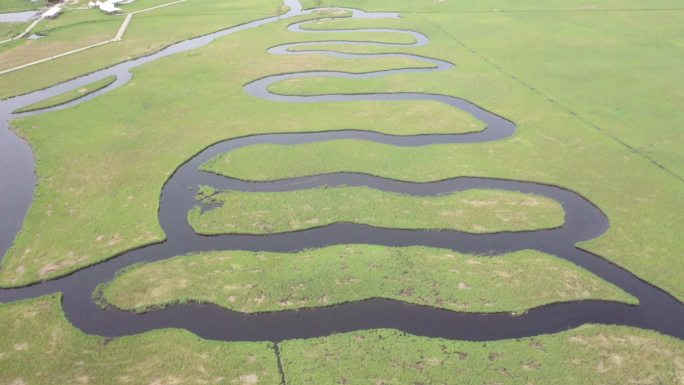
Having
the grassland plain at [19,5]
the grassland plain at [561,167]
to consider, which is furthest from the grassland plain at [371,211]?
the grassland plain at [19,5]

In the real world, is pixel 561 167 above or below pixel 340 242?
above

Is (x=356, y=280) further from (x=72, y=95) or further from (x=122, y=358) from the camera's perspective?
(x=72, y=95)

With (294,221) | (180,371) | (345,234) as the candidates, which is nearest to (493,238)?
(345,234)

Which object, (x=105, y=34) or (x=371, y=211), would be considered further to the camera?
(x=105, y=34)

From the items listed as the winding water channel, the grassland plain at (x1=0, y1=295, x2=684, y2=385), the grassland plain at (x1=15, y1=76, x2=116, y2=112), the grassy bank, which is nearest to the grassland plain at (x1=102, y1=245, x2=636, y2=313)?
the winding water channel

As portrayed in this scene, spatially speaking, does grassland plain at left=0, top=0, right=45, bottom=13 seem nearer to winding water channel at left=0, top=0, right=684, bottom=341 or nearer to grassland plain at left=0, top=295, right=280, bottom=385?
winding water channel at left=0, top=0, right=684, bottom=341

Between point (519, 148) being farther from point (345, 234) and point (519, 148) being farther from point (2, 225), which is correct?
point (2, 225)

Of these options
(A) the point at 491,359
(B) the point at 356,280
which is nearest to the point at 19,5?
(B) the point at 356,280
